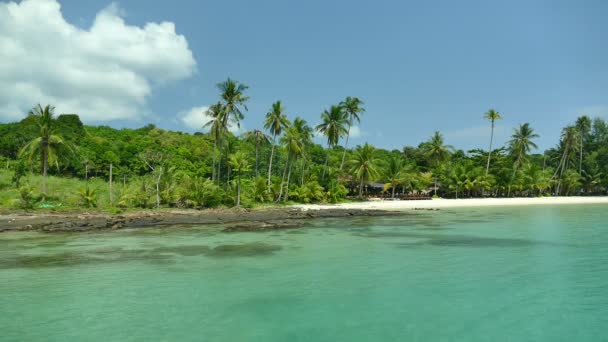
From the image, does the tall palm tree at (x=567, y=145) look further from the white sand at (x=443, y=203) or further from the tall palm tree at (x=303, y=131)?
the tall palm tree at (x=303, y=131)

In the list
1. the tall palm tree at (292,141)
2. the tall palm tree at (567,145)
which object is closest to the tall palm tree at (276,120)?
the tall palm tree at (292,141)

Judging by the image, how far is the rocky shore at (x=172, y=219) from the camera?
883 inches

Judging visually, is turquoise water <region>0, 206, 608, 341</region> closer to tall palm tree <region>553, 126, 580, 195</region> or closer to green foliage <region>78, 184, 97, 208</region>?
green foliage <region>78, 184, 97, 208</region>

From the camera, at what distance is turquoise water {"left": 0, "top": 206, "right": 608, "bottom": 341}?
713 centimetres

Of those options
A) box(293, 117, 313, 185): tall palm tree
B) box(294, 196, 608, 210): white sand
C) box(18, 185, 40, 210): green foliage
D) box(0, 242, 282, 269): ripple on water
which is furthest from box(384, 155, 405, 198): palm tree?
box(18, 185, 40, 210): green foliage

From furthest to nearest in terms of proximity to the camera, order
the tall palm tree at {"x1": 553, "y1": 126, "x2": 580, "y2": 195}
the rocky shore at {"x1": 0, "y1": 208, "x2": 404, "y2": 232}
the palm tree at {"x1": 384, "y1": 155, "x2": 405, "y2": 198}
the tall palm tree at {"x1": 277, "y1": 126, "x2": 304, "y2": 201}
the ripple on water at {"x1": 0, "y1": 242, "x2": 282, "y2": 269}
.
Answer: the tall palm tree at {"x1": 553, "y1": 126, "x2": 580, "y2": 195}, the palm tree at {"x1": 384, "y1": 155, "x2": 405, "y2": 198}, the tall palm tree at {"x1": 277, "y1": 126, "x2": 304, "y2": 201}, the rocky shore at {"x1": 0, "y1": 208, "x2": 404, "y2": 232}, the ripple on water at {"x1": 0, "y1": 242, "x2": 282, "y2": 269}

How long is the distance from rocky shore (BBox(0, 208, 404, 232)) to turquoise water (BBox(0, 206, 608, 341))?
16.2 feet

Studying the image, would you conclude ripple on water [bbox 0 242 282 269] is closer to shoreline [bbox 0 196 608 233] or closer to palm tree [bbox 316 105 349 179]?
shoreline [bbox 0 196 608 233]

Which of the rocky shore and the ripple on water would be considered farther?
the rocky shore

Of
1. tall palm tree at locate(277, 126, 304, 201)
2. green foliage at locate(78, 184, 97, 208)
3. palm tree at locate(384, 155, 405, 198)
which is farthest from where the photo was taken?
palm tree at locate(384, 155, 405, 198)

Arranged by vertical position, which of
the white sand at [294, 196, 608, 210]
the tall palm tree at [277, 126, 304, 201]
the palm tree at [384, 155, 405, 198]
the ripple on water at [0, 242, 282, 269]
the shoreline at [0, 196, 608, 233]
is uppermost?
the tall palm tree at [277, 126, 304, 201]

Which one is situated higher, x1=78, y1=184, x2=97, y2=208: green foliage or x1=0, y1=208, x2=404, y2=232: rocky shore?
x1=78, y1=184, x2=97, y2=208: green foliage

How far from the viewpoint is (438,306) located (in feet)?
27.4

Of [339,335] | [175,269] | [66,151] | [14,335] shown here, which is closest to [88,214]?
[66,151]
